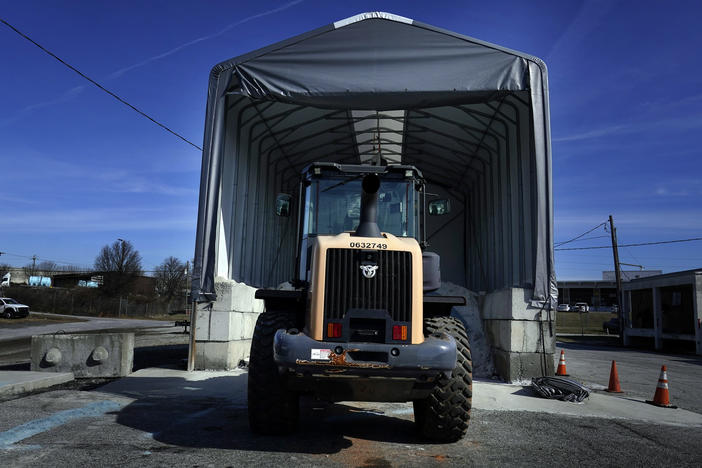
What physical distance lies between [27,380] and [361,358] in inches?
250

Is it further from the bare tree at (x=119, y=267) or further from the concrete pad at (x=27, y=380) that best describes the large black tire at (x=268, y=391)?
the bare tree at (x=119, y=267)

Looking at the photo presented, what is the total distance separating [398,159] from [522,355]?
336 inches

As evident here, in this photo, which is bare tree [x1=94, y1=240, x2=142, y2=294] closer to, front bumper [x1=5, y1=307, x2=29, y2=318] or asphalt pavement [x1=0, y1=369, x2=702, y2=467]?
front bumper [x1=5, y1=307, x2=29, y2=318]

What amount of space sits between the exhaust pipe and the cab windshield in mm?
1037

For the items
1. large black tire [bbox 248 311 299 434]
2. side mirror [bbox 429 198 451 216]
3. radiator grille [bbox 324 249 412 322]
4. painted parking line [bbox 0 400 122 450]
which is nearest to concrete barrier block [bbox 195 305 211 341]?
painted parking line [bbox 0 400 122 450]

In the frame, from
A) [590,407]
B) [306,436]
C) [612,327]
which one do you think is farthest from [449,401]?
[612,327]

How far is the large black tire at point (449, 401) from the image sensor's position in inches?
204

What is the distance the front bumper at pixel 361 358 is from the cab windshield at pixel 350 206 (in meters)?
2.09

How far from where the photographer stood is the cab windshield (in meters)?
6.59

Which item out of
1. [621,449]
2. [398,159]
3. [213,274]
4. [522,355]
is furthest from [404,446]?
[398,159]

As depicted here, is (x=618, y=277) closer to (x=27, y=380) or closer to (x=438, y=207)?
(x=438, y=207)

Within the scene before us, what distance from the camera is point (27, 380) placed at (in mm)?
8344

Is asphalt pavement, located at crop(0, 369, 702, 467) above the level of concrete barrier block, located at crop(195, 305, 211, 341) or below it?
below

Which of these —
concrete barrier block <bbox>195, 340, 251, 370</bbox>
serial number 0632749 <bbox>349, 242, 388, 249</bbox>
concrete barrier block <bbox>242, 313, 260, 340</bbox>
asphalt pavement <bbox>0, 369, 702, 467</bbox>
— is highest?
serial number 0632749 <bbox>349, 242, 388, 249</bbox>
